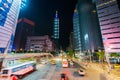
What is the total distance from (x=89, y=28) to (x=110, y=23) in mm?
30687

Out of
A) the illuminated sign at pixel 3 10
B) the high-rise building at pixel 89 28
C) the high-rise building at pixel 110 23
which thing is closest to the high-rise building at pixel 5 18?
the illuminated sign at pixel 3 10

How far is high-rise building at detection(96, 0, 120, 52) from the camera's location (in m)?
114

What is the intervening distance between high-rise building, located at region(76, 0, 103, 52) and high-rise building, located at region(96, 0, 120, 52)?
51.5 ft

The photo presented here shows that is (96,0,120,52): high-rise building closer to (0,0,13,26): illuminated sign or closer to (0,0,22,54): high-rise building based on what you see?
(0,0,22,54): high-rise building

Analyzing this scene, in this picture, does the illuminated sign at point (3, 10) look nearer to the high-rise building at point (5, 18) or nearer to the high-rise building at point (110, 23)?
the high-rise building at point (5, 18)

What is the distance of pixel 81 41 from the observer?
159250 mm

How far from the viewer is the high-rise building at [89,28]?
13788 cm

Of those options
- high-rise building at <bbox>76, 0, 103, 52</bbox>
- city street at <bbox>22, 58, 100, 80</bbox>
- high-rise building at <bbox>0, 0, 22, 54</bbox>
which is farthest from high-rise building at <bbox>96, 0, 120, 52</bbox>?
high-rise building at <bbox>0, 0, 22, 54</bbox>

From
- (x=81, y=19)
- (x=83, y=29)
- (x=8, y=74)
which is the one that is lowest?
(x=8, y=74)

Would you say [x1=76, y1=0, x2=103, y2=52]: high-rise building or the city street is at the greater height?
[x1=76, y1=0, x2=103, y2=52]: high-rise building

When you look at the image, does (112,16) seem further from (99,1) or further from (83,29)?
(83,29)

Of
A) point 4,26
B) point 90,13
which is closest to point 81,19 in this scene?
point 90,13

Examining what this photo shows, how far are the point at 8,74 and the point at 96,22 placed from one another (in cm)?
14282

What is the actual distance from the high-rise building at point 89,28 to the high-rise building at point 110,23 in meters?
15.7
